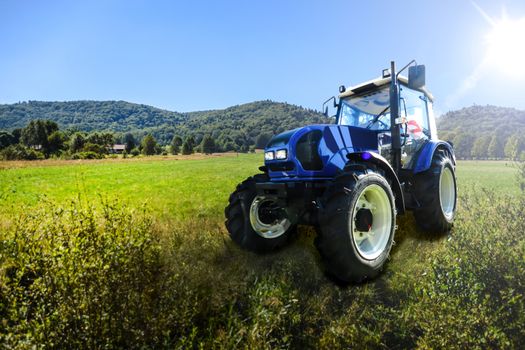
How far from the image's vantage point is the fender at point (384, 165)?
376 centimetres

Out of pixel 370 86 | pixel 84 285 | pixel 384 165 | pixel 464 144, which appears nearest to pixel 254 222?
pixel 384 165

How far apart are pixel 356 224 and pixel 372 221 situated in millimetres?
341

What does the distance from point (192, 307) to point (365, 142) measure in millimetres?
3123

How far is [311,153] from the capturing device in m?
3.81

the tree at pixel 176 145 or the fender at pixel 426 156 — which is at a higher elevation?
the tree at pixel 176 145

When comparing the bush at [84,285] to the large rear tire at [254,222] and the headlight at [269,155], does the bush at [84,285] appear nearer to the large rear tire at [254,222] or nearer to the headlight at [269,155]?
the large rear tire at [254,222]

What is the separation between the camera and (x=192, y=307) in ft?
8.77

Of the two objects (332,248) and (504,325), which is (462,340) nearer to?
(504,325)

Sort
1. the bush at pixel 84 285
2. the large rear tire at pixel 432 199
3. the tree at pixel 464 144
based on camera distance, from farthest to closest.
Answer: the tree at pixel 464 144 < the large rear tire at pixel 432 199 < the bush at pixel 84 285

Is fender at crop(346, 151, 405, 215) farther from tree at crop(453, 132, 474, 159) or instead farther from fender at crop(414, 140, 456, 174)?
tree at crop(453, 132, 474, 159)

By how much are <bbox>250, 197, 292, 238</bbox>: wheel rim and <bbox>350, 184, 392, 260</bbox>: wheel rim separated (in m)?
1.06

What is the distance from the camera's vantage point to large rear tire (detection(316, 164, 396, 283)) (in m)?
3.06

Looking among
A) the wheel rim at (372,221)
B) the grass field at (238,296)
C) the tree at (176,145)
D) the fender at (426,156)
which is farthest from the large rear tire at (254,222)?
the tree at (176,145)

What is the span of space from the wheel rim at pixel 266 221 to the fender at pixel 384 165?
4.12ft
